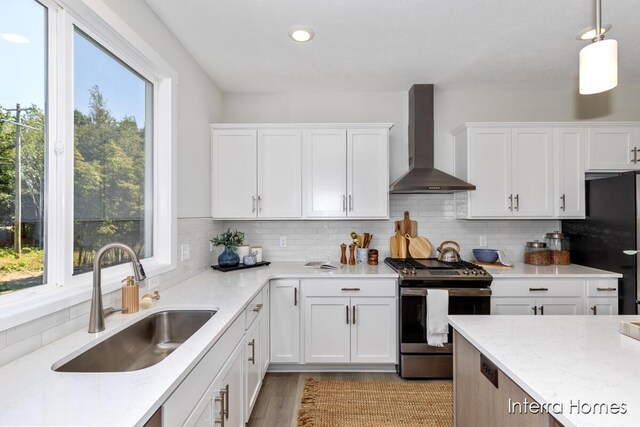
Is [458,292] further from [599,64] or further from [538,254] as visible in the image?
[599,64]

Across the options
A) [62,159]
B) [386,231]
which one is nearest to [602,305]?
[386,231]

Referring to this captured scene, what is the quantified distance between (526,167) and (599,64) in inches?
81.8

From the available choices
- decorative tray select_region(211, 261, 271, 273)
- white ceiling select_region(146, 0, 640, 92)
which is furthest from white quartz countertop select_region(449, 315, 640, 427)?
decorative tray select_region(211, 261, 271, 273)

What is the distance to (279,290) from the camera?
9.32 feet

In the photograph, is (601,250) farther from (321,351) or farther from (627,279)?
(321,351)

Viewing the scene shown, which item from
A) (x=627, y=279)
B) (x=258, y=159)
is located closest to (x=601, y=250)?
(x=627, y=279)

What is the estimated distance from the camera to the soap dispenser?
1659 mm

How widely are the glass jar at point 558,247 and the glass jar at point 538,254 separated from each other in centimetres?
6

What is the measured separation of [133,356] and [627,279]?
3594 mm

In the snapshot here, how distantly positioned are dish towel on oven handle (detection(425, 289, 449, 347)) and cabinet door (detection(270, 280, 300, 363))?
1.09 m

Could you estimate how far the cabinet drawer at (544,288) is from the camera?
277 cm

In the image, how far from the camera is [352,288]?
282 cm

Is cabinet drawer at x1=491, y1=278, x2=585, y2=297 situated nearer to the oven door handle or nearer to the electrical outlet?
the oven door handle

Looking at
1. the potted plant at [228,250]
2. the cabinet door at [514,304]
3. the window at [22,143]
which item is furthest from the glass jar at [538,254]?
the window at [22,143]
